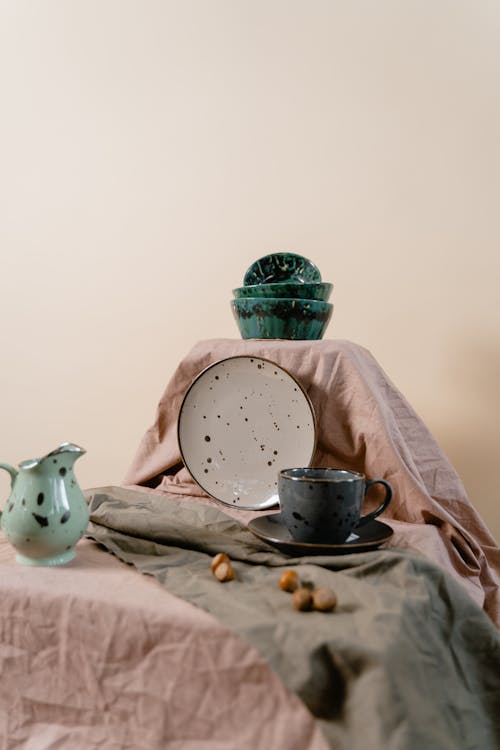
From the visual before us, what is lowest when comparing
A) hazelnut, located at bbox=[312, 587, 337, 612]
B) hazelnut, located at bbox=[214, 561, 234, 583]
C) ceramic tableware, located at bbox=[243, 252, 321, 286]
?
hazelnut, located at bbox=[214, 561, 234, 583]

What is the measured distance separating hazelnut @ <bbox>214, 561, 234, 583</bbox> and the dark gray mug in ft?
0.36

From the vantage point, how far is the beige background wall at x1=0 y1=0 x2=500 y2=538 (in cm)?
129

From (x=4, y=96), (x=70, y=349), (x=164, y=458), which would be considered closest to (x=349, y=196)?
(x=164, y=458)

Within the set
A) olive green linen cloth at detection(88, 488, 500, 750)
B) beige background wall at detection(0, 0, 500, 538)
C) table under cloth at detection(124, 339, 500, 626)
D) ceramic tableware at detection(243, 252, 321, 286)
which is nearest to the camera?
olive green linen cloth at detection(88, 488, 500, 750)

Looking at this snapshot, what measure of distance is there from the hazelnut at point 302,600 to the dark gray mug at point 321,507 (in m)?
0.13

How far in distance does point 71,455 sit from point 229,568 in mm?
244

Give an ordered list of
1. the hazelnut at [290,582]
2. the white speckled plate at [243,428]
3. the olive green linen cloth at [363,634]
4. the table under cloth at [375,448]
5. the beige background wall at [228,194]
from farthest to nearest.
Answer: the beige background wall at [228,194], the white speckled plate at [243,428], the table under cloth at [375,448], the hazelnut at [290,582], the olive green linen cloth at [363,634]

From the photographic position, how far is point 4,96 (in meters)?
1.70

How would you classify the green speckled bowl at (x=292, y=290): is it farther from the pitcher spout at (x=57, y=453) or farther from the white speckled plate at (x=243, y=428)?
the pitcher spout at (x=57, y=453)

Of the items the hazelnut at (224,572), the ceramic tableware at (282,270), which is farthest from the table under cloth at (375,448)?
the hazelnut at (224,572)

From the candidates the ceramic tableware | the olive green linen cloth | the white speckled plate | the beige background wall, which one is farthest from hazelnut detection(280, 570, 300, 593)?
the beige background wall

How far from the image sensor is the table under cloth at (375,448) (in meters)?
0.93

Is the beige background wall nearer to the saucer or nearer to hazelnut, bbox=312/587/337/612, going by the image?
the saucer

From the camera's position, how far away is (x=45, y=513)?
693mm
